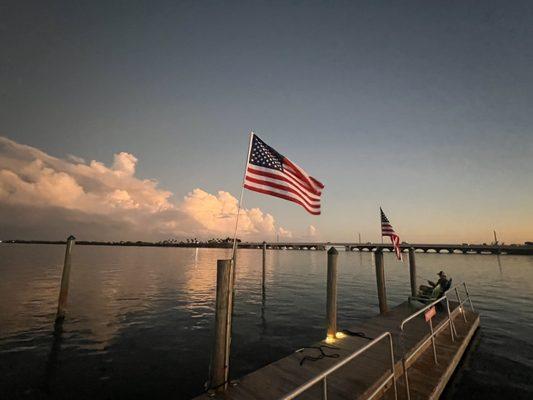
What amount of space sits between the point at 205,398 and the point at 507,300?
27778mm

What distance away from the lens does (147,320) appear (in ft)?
51.8

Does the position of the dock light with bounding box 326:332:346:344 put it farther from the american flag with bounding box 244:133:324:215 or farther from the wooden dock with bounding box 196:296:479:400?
the american flag with bounding box 244:133:324:215

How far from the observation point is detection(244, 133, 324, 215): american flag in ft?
30.6

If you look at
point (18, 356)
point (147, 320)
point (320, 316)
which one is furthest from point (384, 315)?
point (18, 356)

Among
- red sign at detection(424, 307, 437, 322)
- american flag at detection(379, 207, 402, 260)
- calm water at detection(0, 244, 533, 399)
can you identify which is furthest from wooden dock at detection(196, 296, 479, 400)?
american flag at detection(379, 207, 402, 260)

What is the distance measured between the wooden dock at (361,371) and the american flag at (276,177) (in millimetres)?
5303

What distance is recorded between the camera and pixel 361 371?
7180 mm

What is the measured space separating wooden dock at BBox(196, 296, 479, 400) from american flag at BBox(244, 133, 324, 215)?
530 centimetres

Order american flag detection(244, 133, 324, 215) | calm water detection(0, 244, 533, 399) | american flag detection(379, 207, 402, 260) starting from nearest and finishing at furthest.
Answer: calm water detection(0, 244, 533, 399), american flag detection(244, 133, 324, 215), american flag detection(379, 207, 402, 260)

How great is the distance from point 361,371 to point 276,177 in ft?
21.3

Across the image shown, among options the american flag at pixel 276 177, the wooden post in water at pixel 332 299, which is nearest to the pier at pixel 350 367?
the wooden post in water at pixel 332 299

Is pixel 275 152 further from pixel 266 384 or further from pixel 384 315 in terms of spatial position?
pixel 384 315

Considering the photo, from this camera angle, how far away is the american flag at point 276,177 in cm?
931

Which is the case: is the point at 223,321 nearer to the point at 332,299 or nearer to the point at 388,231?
the point at 332,299
